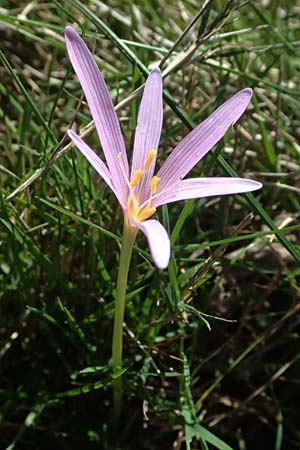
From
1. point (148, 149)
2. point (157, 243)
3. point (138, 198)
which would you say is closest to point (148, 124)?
point (148, 149)

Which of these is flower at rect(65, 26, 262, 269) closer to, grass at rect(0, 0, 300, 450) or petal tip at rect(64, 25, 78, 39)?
petal tip at rect(64, 25, 78, 39)

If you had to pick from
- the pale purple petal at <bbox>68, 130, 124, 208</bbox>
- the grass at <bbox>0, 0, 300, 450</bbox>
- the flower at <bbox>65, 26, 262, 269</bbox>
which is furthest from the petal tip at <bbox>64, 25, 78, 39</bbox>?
the grass at <bbox>0, 0, 300, 450</bbox>

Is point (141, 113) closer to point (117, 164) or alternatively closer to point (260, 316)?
point (117, 164)

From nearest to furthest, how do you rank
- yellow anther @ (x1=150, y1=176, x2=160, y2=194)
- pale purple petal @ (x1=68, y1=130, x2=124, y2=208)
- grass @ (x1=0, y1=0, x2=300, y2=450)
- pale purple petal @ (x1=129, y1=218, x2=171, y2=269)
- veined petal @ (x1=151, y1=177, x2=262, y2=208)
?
pale purple petal @ (x1=129, y1=218, x2=171, y2=269), pale purple petal @ (x1=68, y1=130, x2=124, y2=208), veined petal @ (x1=151, y1=177, x2=262, y2=208), yellow anther @ (x1=150, y1=176, x2=160, y2=194), grass @ (x1=0, y1=0, x2=300, y2=450)

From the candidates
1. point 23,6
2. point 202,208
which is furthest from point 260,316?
point 23,6

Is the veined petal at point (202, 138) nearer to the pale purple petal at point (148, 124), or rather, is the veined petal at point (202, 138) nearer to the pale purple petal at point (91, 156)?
the pale purple petal at point (148, 124)

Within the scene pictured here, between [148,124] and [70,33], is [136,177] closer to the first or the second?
[148,124]
